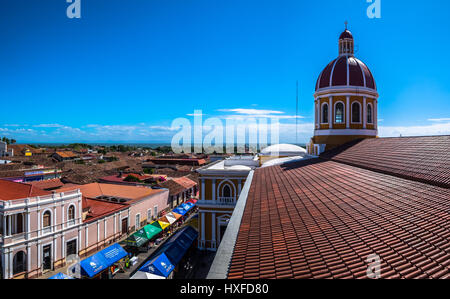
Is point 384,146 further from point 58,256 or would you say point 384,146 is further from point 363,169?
point 58,256

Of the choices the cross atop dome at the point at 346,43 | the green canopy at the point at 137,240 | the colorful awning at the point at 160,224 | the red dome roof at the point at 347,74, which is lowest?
the green canopy at the point at 137,240

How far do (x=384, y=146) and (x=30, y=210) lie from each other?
1633cm

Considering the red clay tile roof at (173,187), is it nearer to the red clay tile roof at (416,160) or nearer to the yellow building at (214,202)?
the yellow building at (214,202)

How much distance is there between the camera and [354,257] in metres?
2.68

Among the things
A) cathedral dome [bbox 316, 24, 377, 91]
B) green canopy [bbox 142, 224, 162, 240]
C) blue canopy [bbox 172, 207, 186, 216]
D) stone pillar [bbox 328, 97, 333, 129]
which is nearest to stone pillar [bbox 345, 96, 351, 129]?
stone pillar [bbox 328, 97, 333, 129]

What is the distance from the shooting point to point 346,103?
14.8 meters

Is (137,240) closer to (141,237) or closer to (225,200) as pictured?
(141,237)

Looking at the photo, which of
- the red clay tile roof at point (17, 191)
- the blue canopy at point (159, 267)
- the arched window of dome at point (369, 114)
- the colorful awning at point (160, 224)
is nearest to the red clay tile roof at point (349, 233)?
the blue canopy at point (159, 267)

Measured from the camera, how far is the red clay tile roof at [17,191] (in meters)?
13.0

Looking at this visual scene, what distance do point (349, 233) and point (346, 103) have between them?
44.0 ft

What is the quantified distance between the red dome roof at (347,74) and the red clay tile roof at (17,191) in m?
17.7

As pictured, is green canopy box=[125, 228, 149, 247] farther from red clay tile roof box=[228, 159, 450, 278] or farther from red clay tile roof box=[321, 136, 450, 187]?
red clay tile roof box=[321, 136, 450, 187]

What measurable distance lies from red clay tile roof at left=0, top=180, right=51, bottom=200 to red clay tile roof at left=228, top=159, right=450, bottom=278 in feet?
44.0
